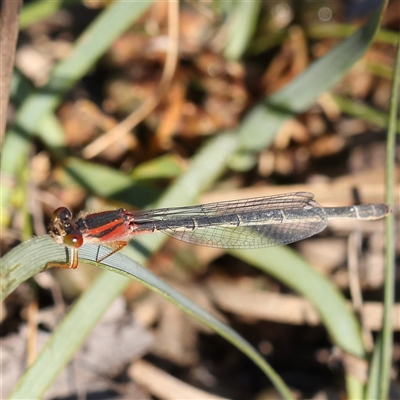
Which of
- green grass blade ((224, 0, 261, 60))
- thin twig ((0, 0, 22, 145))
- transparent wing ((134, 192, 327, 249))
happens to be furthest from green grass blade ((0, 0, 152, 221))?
thin twig ((0, 0, 22, 145))

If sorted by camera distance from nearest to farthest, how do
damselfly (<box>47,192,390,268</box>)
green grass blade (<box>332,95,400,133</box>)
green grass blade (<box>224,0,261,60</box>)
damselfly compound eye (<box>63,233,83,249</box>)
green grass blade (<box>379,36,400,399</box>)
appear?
damselfly compound eye (<box>63,233,83,249</box>) → green grass blade (<box>379,36,400,399</box>) → damselfly (<box>47,192,390,268</box>) → green grass blade (<box>332,95,400,133</box>) → green grass blade (<box>224,0,261,60</box>)

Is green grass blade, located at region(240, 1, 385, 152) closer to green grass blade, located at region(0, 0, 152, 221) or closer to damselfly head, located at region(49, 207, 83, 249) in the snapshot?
green grass blade, located at region(0, 0, 152, 221)

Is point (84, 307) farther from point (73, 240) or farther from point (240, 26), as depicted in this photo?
point (240, 26)

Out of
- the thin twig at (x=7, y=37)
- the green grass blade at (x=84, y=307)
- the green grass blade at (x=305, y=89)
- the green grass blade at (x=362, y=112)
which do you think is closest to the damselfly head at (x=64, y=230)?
the green grass blade at (x=84, y=307)

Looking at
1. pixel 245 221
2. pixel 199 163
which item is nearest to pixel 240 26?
pixel 199 163

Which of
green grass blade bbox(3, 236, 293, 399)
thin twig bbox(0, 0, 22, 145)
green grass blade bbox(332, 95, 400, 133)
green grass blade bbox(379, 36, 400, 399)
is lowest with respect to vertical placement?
green grass blade bbox(3, 236, 293, 399)

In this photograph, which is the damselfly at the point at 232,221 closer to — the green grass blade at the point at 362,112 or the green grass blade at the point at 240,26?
Answer: the green grass blade at the point at 362,112

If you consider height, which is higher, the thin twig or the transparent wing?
the transparent wing

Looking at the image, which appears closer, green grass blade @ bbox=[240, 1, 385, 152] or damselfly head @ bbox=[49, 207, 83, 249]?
damselfly head @ bbox=[49, 207, 83, 249]
